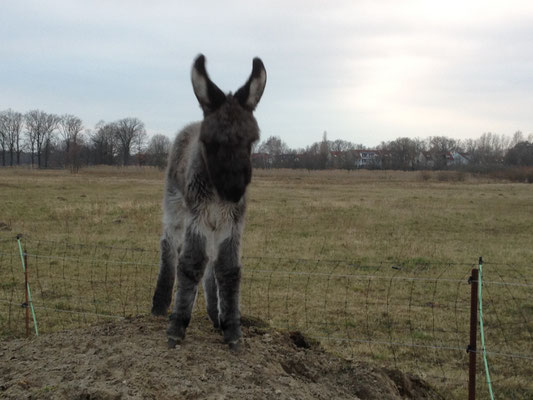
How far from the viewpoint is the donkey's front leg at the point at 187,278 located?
5316mm

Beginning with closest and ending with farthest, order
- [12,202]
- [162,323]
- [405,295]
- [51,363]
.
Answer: [51,363]
[162,323]
[405,295]
[12,202]

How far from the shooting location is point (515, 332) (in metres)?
9.93

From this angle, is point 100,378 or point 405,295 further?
point 405,295

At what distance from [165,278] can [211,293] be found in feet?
2.47

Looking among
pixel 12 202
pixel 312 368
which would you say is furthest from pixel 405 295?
pixel 12 202

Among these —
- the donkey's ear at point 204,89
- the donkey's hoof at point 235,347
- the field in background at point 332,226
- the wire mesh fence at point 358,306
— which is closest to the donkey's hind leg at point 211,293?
the donkey's hoof at point 235,347

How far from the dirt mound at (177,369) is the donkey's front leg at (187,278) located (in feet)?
0.67

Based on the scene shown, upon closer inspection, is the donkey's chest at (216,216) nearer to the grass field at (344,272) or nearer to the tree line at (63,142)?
the grass field at (344,272)

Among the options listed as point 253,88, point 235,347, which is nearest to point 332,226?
point 235,347

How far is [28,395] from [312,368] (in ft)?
10.5

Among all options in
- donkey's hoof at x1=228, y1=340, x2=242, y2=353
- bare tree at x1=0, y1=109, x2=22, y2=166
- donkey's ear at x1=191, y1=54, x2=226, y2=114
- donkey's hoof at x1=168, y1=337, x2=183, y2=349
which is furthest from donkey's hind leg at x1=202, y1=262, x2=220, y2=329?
bare tree at x1=0, y1=109, x2=22, y2=166

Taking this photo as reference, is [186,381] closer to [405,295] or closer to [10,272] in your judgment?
[405,295]

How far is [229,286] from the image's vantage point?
5543 millimetres

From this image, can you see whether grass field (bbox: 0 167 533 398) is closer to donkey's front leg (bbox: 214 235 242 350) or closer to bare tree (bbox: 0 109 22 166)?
donkey's front leg (bbox: 214 235 242 350)
